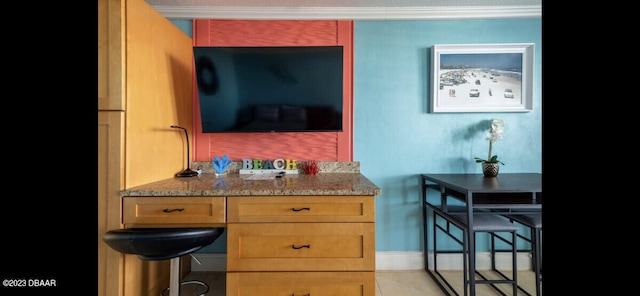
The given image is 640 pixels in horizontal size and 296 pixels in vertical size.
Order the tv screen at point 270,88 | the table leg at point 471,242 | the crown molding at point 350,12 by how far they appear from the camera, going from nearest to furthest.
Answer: the table leg at point 471,242 < the tv screen at point 270,88 < the crown molding at point 350,12

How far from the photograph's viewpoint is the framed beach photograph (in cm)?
202

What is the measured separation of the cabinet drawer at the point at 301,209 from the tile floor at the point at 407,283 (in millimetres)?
869

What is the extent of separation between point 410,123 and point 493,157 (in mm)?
653

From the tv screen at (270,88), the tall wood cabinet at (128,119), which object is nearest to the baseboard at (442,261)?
the tv screen at (270,88)

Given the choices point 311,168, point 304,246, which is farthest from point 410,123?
point 304,246

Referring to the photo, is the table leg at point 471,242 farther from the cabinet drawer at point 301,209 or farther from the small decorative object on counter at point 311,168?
the small decorative object on counter at point 311,168

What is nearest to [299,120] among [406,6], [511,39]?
[406,6]

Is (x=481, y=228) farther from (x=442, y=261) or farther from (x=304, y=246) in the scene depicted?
(x=304, y=246)

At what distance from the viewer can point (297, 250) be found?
1.30m

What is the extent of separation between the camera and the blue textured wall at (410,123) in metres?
2.07

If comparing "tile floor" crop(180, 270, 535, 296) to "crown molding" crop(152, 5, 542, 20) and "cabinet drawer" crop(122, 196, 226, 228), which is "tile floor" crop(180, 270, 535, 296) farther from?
"crown molding" crop(152, 5, 542, 20)

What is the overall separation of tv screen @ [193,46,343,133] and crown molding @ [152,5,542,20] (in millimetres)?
431
